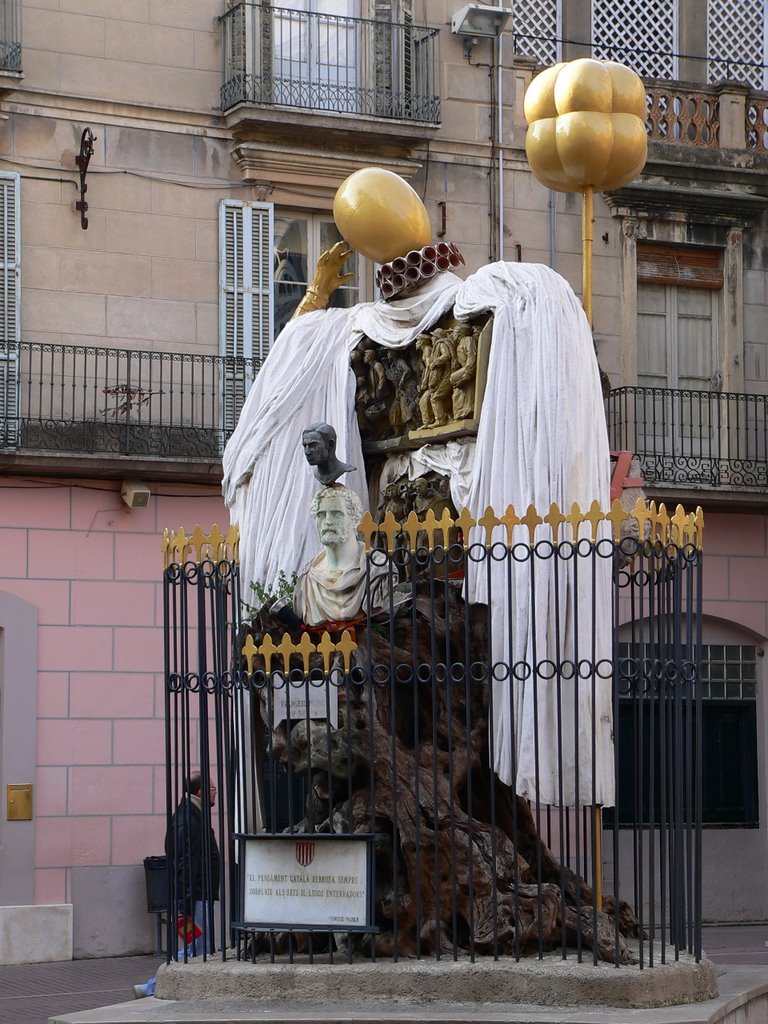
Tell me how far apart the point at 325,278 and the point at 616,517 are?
8.62 feet

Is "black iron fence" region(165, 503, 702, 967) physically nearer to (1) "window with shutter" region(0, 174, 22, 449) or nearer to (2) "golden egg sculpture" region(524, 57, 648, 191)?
(2) "golden egg sculpture" region(524, 57, 648, 191)

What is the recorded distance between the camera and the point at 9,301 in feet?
60.2

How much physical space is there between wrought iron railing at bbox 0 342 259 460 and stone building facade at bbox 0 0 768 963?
0.03 meters

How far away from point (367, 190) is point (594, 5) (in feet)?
38.9

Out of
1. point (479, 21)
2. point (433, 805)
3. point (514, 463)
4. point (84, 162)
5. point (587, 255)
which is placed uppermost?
point (479, 21)

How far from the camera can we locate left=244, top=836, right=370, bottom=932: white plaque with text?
8.59 metres

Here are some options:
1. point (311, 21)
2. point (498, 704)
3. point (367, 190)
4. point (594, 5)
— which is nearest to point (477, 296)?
point (367, 190)

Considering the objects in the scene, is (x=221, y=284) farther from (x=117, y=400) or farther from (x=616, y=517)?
(x=616, y=517)

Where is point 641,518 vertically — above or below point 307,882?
above

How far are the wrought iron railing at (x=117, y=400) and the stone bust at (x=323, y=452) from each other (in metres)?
8.92

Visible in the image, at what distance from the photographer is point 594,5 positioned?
21.2 m

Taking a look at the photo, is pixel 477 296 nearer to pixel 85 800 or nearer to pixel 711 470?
pixel 85 800

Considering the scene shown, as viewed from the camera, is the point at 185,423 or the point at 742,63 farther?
the point at 742,63

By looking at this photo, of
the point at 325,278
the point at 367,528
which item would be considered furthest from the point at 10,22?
the point at 367,528
